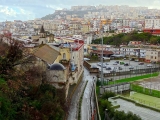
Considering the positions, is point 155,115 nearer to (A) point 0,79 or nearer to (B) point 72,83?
(B) point 72,83

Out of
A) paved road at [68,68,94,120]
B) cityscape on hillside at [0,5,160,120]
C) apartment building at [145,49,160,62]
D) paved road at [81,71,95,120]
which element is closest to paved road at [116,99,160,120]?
cityscape on hillside at [0,5,160,120]

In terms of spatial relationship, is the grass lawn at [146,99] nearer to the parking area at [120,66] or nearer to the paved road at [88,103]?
the paved road at [88,103]

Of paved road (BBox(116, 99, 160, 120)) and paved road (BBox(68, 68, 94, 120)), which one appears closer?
paved road (BBox(68, 68, 94, 120))

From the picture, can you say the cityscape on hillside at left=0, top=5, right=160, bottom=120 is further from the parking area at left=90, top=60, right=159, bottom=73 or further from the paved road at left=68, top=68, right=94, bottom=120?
the parking area at left=90, top=60, right=159, bottom=73

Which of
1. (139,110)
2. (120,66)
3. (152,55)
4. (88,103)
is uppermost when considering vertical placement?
(152,55)

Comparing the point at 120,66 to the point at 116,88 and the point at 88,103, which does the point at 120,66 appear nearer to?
the point at 116,88

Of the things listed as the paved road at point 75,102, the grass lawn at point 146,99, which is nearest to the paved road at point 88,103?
the paved road at point 75,102

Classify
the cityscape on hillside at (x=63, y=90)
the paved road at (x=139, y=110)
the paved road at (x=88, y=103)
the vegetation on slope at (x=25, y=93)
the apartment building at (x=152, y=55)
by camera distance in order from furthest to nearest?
the apartment building at (x=152, y=55), the paved road at (x=139, y=110), the paved road at (x=88, y=103), the cityscape on hillside at (x=63, y=90), the vegetation on slope at (x=25, y=93)

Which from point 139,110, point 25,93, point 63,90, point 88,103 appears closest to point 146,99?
point 139,110

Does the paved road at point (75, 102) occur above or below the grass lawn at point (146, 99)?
above

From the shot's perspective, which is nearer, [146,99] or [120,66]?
[146,99]

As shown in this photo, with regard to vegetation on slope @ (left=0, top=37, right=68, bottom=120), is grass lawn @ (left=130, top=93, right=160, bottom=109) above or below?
below

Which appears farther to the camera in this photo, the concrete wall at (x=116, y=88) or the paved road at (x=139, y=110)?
the concrete wall at (x=116, y=88)

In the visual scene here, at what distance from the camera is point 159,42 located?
2154 inches
